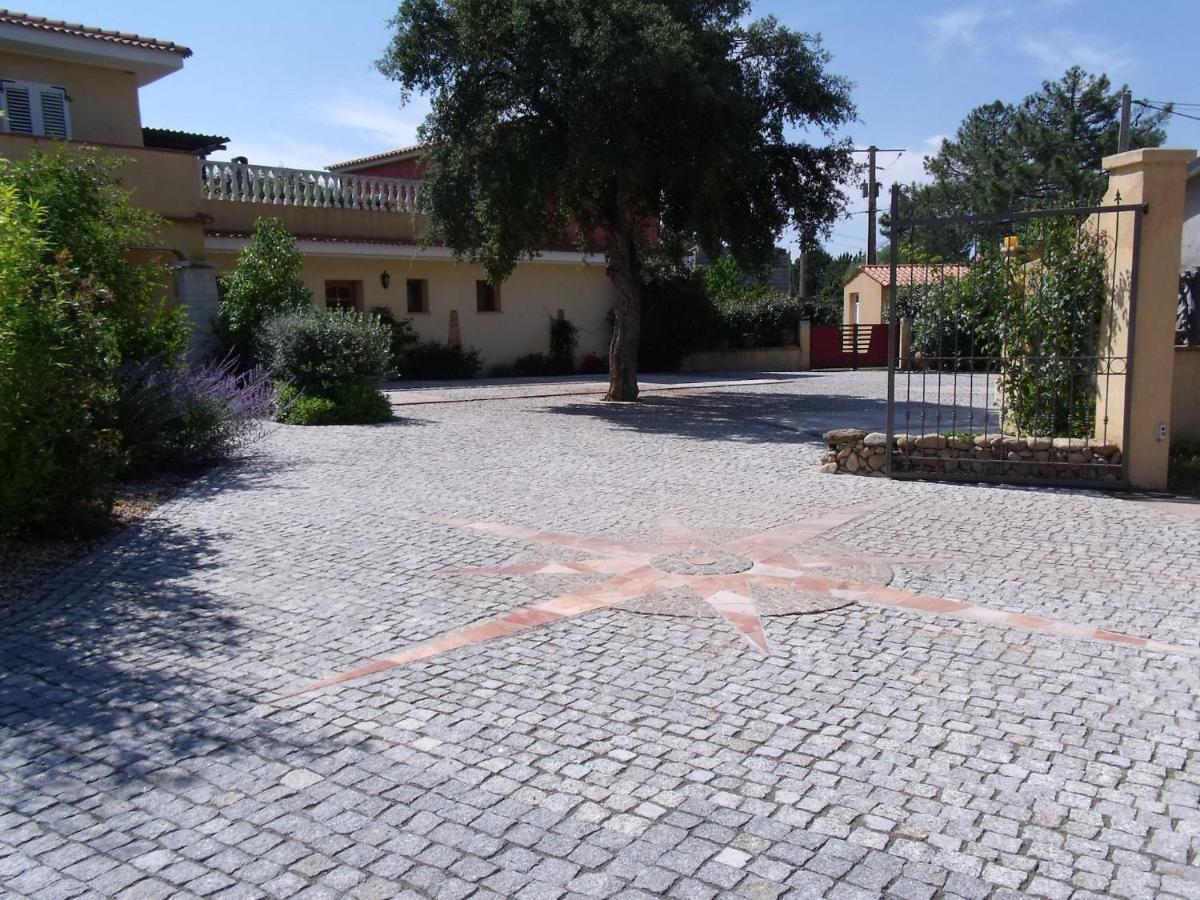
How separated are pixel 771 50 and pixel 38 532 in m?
14.5

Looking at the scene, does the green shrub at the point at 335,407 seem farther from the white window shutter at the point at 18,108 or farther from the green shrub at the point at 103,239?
the white window shutter at the point at 18,108

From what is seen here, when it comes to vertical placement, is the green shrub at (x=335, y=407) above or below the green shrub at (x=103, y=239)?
below

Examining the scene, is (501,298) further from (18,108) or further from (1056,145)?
(1056,145)

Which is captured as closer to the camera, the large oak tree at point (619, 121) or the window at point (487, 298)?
the large oak tree at point (619, 121)

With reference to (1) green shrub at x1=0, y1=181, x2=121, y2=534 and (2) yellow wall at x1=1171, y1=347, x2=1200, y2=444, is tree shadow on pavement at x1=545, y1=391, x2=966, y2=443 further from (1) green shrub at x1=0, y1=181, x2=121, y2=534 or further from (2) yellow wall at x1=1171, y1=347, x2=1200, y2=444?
(1) green shrub at x1=0, y1=181, x2=121, y2=534

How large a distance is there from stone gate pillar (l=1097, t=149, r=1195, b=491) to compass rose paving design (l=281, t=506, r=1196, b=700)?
12.7 ft

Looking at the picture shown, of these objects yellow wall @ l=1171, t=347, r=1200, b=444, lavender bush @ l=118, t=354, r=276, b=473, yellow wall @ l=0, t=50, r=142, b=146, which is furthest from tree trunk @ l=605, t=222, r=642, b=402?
yellow wall @ l=0, t=50, r=142, b=146

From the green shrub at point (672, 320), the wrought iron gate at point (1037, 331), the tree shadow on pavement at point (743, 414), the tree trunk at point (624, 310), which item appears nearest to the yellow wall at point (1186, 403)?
the wrought iron gate at point (1037, 331)

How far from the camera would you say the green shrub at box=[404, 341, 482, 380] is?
2491cm

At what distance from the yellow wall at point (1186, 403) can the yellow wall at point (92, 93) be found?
18.5m

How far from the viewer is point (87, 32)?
17.5m

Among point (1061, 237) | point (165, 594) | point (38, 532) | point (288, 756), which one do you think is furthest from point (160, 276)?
point (1061, 237)

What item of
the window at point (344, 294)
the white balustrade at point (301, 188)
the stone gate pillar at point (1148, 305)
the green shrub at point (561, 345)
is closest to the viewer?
the stone gate pillar at point (1148, 305)

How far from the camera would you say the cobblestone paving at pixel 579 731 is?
310 cm
